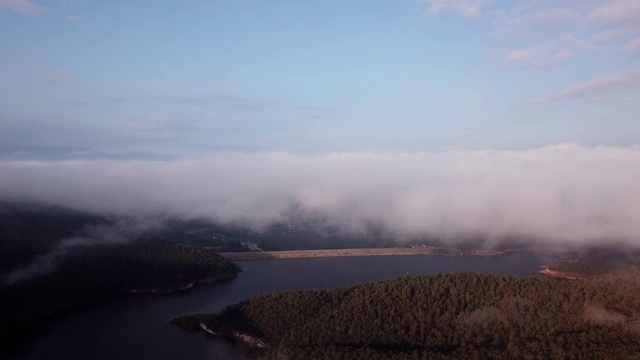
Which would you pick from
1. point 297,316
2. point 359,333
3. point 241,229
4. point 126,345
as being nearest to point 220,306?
point 126,345

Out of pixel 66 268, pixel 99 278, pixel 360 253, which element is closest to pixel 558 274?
pixel 360 253

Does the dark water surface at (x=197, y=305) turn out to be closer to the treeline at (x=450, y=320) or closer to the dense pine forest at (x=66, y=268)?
the dense pine forest at (x=66, y=268)

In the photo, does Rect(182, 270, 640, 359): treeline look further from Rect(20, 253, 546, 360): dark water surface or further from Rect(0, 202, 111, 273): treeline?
Rect(0, 202, 111, 273): treeline

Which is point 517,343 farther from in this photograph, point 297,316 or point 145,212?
point 145,212

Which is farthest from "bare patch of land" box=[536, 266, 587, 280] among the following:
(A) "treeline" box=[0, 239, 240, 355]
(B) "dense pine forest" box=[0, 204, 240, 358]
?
(B) "dense pine forest" box=[0, 204, 240, 358]

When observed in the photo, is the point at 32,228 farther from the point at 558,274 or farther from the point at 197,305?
the point at 558,274

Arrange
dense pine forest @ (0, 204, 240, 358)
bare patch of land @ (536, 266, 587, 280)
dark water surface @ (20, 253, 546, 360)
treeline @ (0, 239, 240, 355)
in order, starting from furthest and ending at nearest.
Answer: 1. bare patch of land @ (536, 266, 587, 280)
2. dense pine forest @ (0, 204, 240, 358)
3. treeline @ (0, 239, 240, 355)
4. dark water surface @ (20, 253, 546, 360)
